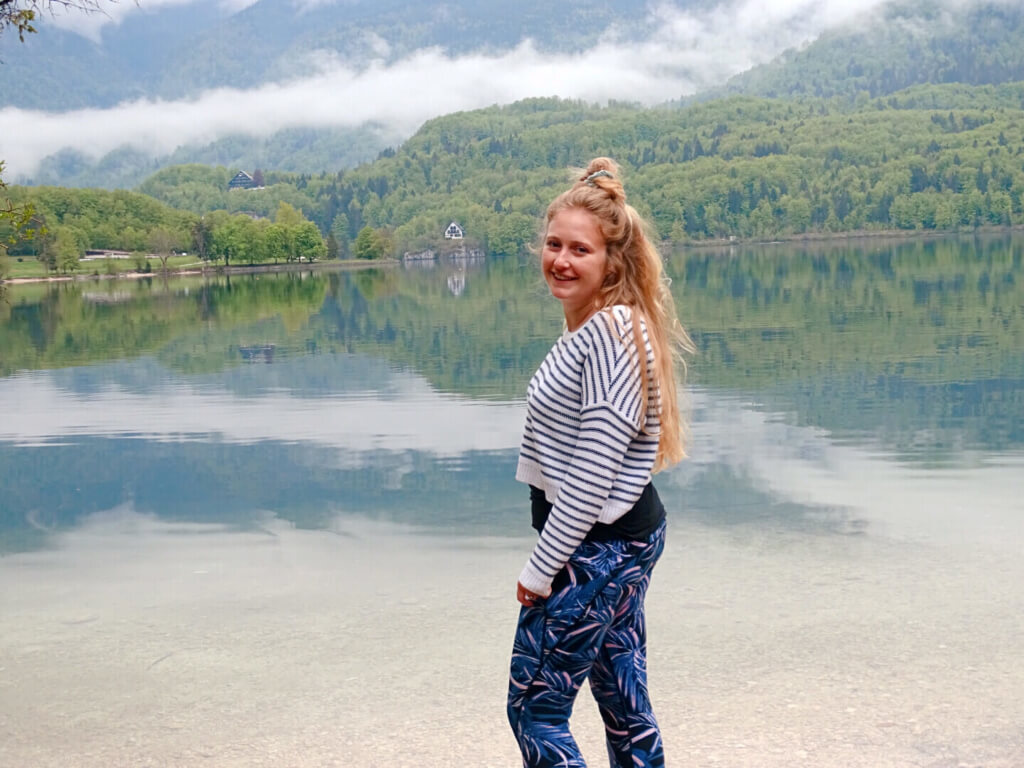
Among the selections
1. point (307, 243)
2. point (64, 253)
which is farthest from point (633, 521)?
point (307, 243)

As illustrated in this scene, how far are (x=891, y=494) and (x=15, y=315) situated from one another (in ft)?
158

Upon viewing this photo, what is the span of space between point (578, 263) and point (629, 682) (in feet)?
4.45

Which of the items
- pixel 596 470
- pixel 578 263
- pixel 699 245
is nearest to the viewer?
pixel 596 470

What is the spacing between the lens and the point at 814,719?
18.0ft

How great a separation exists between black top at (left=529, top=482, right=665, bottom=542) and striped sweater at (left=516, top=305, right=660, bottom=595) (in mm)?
49

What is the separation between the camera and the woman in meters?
3.63

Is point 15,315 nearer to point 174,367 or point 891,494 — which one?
point 174,367

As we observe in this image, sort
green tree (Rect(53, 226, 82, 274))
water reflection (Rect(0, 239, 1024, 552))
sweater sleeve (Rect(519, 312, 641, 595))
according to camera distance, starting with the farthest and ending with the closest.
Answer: green tree (Rect(53, 226, 82, 274)) → water reflection (Rect(0, 239, 1024, 552)) → sweater sleeve (Rect(519, 312, 641, 595))

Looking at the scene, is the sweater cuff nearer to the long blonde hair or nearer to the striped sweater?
the striped sweater

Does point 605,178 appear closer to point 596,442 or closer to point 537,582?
point 596,442

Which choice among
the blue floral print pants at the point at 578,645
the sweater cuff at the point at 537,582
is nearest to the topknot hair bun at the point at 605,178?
the blue floral print pants at the point at 578,645

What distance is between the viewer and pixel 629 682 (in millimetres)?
3980

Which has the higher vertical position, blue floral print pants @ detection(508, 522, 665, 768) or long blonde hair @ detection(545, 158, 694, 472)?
long blonde hair @ detection(545, 158, 694, 472)

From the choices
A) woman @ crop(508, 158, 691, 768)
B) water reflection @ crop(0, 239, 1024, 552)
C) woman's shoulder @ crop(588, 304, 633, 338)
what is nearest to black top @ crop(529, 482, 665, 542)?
woman @ crop(508, 158, 691, 768)
